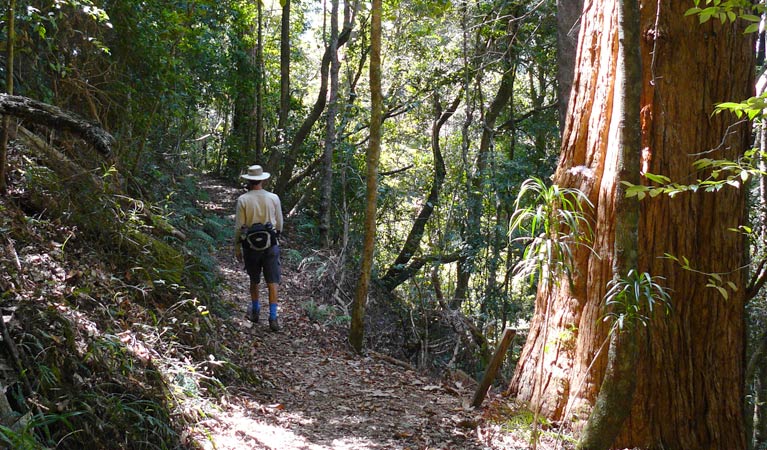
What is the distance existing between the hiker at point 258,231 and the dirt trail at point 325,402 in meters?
0.73

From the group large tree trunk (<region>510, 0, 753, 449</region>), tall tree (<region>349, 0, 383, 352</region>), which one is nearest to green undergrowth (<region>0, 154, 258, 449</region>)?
tall tree (<region>349, 0, 383, 352</region>)

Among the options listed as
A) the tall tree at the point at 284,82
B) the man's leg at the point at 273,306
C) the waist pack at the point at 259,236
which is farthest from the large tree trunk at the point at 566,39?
the tall tree at the point at 284,82

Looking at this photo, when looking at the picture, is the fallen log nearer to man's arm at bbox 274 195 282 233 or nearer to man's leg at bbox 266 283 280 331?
man's arm at bbox 274 195 282 233

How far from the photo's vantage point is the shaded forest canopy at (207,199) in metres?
4.17

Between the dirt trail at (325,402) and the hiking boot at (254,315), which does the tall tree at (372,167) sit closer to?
the dirt trail at (325,402)

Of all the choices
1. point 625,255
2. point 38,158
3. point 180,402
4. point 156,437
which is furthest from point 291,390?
point 625,255

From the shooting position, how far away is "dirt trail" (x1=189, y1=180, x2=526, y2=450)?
5.24 metres

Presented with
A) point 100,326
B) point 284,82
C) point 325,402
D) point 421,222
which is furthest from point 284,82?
point 100,326

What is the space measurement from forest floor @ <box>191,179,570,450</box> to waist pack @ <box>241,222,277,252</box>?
1.01 metres

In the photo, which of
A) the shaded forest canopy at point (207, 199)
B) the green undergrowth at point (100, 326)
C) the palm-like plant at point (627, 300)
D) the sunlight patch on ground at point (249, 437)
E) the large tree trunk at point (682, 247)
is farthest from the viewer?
the large tree trunk at point (682, 247)

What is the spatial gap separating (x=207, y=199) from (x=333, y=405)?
433 inches

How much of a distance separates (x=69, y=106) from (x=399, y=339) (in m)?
6.31

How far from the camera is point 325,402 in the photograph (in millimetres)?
6445

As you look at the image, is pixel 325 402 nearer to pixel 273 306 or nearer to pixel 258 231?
pixel 273 306
